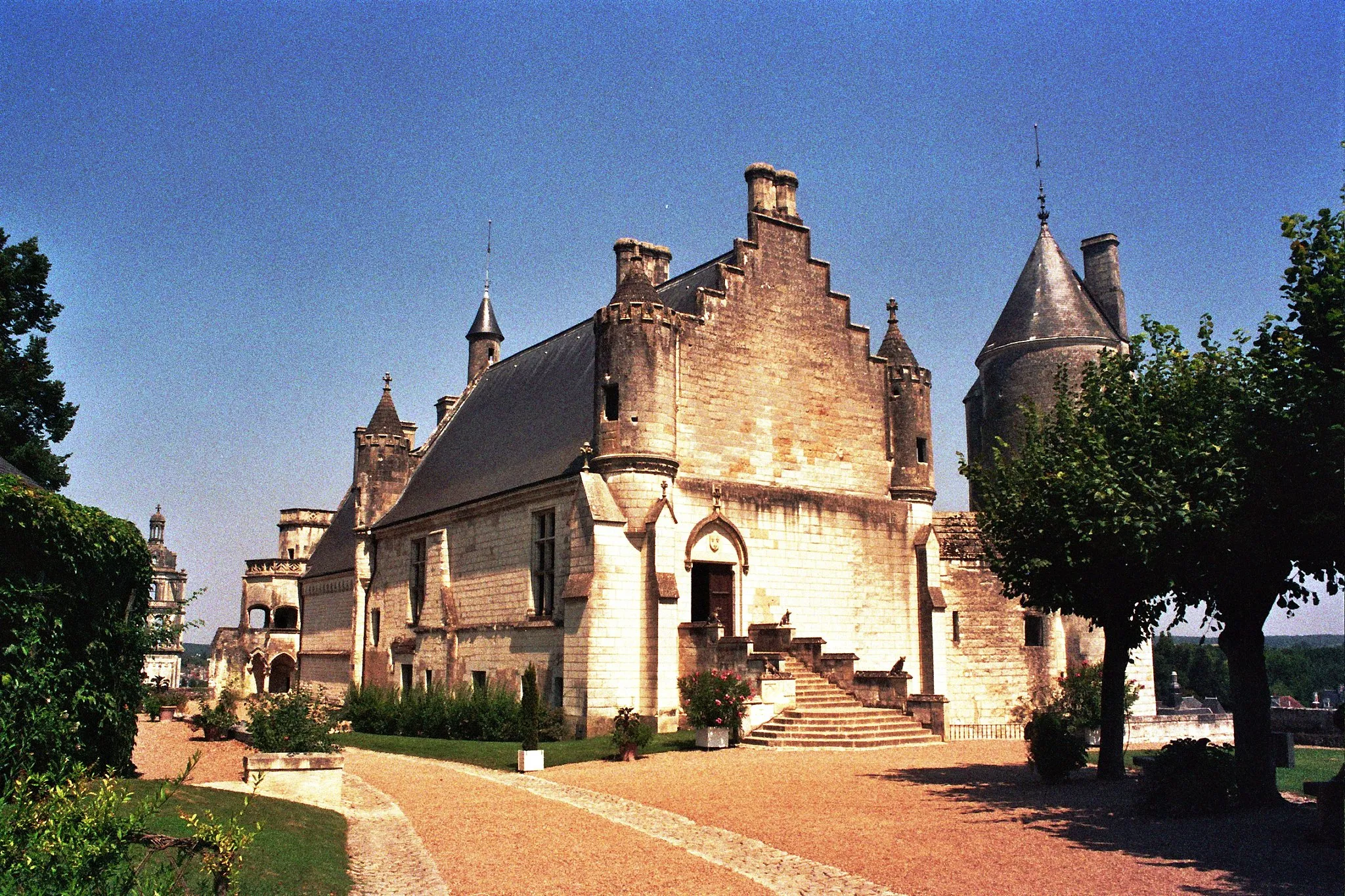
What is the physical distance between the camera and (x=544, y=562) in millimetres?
28578

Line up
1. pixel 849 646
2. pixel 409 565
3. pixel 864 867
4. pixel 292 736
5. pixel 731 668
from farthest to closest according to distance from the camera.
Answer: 1. pixel 409 565
2. pixel 849 646
3. pixel 731 668
4. pixel 292 736
5. pixel 864 867

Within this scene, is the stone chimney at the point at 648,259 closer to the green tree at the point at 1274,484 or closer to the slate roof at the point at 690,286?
the slate roof at the point at 690,286

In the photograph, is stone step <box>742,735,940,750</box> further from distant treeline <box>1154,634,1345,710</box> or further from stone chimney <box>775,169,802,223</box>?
distant treeline <box>1154,634,1345,710</box>

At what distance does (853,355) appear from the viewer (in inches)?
1227

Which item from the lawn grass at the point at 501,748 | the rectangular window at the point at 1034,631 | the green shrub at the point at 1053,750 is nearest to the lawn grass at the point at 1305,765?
the green shrub at the point at 1053,750

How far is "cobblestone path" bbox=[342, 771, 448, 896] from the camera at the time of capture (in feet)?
34.0

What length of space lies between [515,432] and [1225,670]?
89321mm

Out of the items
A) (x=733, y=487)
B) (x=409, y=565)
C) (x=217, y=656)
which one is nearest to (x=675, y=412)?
(x=733, y=487)

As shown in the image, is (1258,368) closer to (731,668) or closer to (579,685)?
(731,668)

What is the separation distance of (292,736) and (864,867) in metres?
8.84

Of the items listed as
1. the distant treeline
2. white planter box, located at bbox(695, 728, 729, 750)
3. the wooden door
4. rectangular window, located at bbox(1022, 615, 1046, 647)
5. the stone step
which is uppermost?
the wooden door

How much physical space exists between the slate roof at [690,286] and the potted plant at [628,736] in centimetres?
1126

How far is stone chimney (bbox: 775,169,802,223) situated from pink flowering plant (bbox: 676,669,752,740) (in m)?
13.9

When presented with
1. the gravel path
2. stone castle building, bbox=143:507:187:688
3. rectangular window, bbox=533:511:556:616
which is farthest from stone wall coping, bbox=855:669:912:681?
stone castle building, bbox=143:507:187:688
